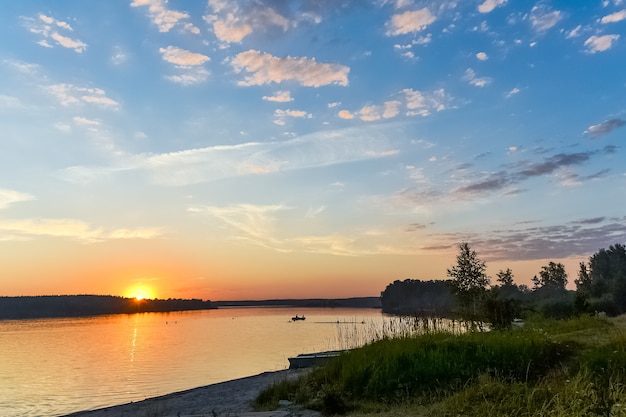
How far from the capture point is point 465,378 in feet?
33.7

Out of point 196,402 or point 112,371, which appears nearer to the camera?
point 196,402

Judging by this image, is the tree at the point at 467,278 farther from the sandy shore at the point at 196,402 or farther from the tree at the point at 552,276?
the tree at the point at 552,276

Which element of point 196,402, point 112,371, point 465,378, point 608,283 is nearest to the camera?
point 465,378

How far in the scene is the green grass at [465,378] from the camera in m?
7.66

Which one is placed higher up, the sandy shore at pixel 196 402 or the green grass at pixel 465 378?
the green grass at pixel 465 378

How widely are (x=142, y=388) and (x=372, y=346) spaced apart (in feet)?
53.9

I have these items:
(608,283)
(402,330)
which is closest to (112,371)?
(402,330)

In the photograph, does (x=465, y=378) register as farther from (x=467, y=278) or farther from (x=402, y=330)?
(x=467, y=278)

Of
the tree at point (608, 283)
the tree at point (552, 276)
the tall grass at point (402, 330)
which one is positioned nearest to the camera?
the tall grass at point (402, 330)

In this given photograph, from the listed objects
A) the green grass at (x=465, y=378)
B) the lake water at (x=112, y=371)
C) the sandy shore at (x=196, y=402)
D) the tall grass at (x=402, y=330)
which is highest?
the tall grass at (x=402, y=330)

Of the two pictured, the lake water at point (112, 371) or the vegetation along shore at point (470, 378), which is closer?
the vegetation along shore at point (470, 378)

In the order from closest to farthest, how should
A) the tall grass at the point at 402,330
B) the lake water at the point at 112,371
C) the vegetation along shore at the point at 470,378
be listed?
the vegetation along shore at the point at 470,378 < the tall grass at the point at 402,330 < the lake water at the point at 112,371

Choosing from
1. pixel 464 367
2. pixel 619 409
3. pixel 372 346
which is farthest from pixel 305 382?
pixel 619 409

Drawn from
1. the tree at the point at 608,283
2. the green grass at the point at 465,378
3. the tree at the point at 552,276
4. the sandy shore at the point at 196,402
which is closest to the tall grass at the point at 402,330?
the green grass at the point at 465,378
